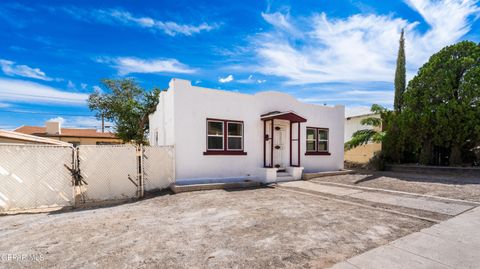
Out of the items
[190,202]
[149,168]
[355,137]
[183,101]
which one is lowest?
[190,202]

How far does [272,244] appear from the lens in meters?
4.02

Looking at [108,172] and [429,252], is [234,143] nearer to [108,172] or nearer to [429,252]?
[108,172]

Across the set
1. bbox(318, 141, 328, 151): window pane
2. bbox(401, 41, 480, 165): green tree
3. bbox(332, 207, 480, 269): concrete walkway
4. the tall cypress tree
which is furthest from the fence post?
the tall cypress tree

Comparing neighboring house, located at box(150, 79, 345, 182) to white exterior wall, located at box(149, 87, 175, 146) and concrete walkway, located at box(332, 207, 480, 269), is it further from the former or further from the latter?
concrete walkway, located at box(332, 207, 480, 269)

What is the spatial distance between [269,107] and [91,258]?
9.77 m

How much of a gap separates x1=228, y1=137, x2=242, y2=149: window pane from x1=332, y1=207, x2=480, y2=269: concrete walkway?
7.61 m

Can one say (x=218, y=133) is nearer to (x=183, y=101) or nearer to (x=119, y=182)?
(x=183, y=101)

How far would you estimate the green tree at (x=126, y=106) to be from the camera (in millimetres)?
20625

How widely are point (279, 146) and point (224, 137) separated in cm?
315

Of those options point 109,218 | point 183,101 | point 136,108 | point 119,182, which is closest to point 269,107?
point 183,101

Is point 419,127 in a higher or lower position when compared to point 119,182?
higher

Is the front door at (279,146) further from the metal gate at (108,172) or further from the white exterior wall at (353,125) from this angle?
the white exterior wall at (353,125)

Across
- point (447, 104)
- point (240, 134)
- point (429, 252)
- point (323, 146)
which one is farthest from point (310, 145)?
point (429, 252)

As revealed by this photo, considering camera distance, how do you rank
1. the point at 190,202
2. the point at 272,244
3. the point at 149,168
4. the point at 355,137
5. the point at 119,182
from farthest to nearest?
1. the point at 355,137
2. the point at 149,168
3. the point at 119,182
4. the point at 190,202
5. the point at 272,244
